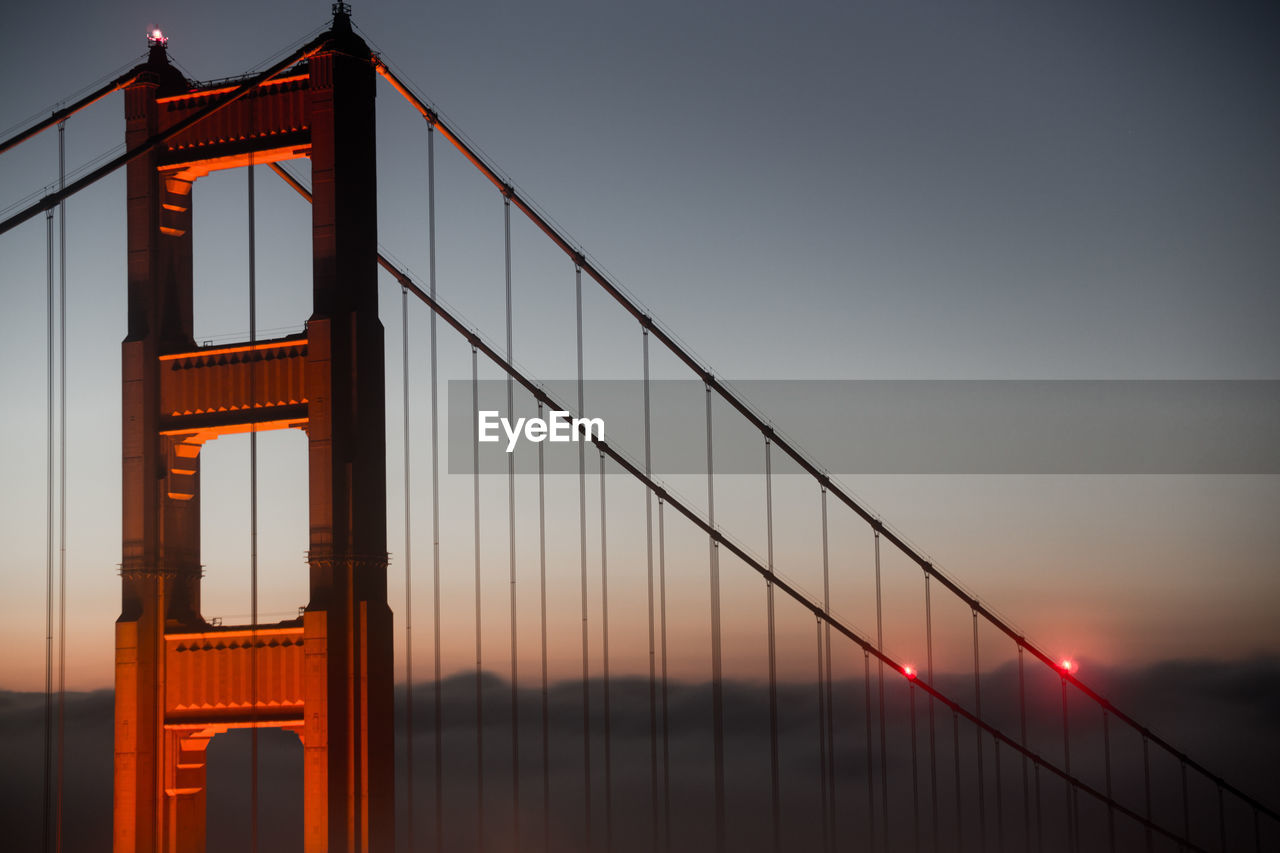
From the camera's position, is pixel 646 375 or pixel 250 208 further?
pixel 646 375

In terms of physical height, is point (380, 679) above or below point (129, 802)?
above

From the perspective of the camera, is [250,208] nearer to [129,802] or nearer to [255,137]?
[255,137]

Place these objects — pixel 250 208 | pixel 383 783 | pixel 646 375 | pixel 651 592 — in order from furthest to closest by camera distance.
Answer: pixel 646 375, pixel 651 592, pixel 250 208, pixel 383 783

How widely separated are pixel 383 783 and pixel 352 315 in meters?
9.46

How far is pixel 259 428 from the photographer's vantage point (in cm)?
3500

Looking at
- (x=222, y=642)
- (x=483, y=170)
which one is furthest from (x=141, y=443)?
(x=483, y=170)

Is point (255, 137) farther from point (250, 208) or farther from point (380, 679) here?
point (380, 679)

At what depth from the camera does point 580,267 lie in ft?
138

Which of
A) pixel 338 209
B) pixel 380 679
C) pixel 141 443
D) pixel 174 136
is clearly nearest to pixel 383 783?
pixel 380 679

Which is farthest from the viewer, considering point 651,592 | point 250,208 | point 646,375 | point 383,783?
point 646,375

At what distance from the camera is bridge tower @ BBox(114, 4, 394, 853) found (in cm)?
3297

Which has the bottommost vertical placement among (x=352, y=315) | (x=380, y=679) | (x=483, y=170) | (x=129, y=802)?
(x=129, y=802)

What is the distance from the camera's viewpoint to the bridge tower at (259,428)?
33.0m

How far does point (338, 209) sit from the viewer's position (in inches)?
1345
